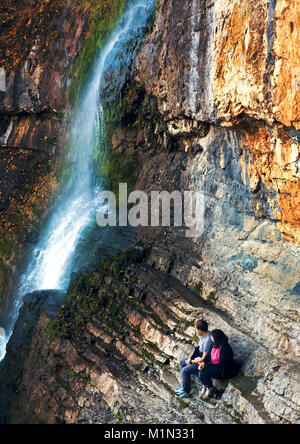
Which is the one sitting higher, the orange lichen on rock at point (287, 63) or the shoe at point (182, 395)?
the orange lichen on rock at point (287, 63)

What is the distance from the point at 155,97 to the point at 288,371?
7.67 m

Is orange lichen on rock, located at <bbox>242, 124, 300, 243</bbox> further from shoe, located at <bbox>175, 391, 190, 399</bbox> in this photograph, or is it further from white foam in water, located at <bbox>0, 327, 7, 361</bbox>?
white foam in water, located at <bbox>0, 327, 7, 361</bbox>

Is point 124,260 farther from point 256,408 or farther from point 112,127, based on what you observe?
point 256,408

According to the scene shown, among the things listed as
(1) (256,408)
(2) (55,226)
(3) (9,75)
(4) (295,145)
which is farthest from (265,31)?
(3) (9,75)

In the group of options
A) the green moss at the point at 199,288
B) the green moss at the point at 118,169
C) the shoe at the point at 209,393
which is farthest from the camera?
the green moss at the point at 118,169

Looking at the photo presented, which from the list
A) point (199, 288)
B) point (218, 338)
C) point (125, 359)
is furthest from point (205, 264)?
point (218, 338)

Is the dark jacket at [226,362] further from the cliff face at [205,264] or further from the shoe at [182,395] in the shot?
the shoe at [182,395]

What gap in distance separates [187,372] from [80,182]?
9264mm

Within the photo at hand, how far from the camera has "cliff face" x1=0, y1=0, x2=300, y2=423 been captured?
7625 millimetres

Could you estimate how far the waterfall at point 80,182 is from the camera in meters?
14.3

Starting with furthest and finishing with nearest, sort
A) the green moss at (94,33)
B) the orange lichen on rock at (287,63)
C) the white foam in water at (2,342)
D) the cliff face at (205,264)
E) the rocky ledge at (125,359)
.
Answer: the green moss at (94,33) < the white foam in water at (2,342) < the cliff face at (205,264) < the rocky ledge at (125,359) < the orange lichen on rock at (287,63)

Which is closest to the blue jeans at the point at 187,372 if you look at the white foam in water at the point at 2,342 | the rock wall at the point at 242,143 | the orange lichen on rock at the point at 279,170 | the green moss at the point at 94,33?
the rock wall at the point at 242,143

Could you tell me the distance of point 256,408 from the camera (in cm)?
707

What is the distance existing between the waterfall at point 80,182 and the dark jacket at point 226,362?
6.77 metres
